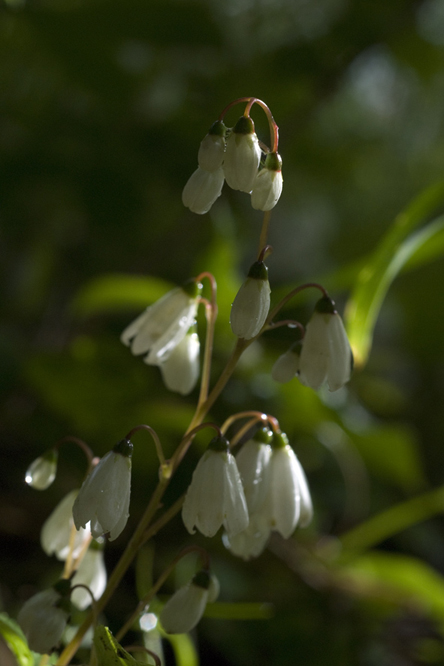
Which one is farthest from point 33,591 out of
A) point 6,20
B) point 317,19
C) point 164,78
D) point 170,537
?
point 317,19

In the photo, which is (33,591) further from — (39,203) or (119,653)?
(39,203)

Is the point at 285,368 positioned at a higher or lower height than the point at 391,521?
higher

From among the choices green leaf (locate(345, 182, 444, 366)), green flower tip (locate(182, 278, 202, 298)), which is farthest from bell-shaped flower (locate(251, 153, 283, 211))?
green leaf (locate(345, 182, 444, 366))

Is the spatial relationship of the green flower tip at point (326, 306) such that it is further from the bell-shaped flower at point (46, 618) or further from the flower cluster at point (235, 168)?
the bell-shaped flower at point (46, 618)

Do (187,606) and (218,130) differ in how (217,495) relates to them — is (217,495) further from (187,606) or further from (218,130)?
(218,130)

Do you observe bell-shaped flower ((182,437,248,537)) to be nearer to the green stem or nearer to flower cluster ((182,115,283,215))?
flower cluster ((182,115,283,215))

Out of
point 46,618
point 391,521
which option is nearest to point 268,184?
point 46,618
